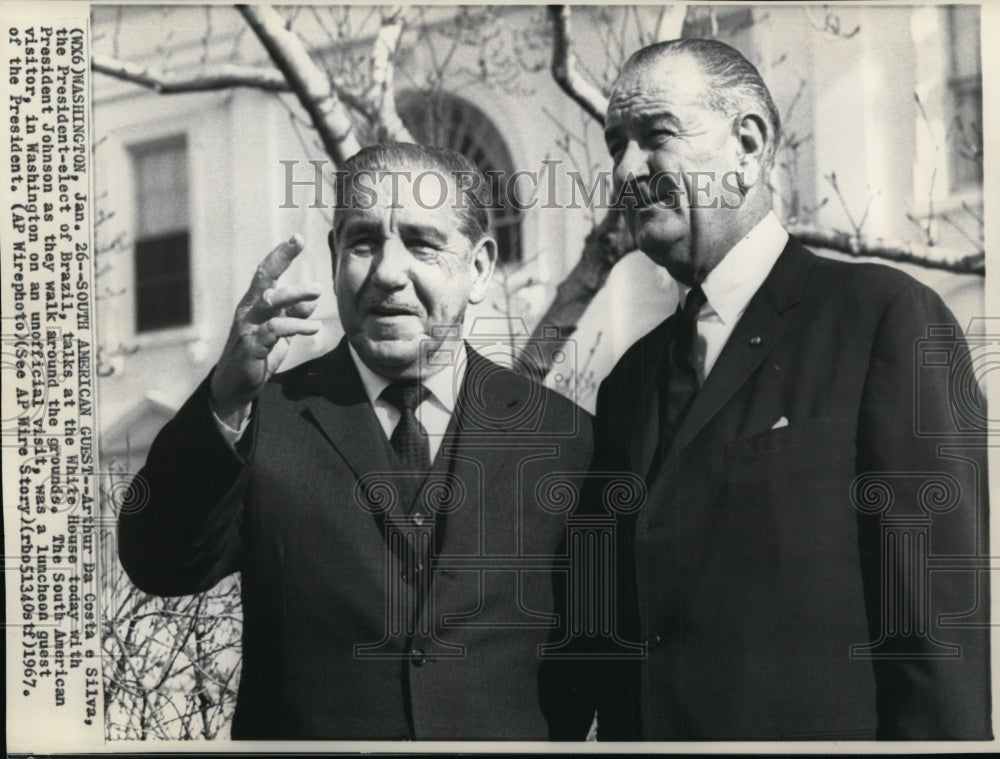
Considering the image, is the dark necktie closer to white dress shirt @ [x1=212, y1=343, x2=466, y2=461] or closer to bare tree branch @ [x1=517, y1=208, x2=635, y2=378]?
bare tree branch @ [x1=517, y1=208, x2=635, y2=378]

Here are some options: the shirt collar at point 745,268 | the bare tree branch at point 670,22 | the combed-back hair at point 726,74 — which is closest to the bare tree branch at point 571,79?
the combed-back hair at point 726,74

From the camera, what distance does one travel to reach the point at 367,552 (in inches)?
301

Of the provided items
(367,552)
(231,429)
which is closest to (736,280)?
(367,552)

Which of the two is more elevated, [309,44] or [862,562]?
[309,44]

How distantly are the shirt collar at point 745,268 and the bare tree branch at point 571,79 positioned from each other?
880mm

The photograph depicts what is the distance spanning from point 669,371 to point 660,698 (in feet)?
4.87

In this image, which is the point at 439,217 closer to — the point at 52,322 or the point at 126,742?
the point at 52,322

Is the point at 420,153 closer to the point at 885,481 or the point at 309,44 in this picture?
the point at 309,44

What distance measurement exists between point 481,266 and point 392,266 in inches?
16.4

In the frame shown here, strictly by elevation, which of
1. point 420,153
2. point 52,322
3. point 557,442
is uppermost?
point 420,153

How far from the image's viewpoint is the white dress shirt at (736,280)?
775 cm

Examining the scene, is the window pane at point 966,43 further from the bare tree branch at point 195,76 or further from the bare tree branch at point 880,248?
the bare tree branch at point 195,76

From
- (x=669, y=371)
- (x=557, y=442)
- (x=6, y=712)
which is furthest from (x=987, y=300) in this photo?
(x=6, y=712)

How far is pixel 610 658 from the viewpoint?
7629 mm
